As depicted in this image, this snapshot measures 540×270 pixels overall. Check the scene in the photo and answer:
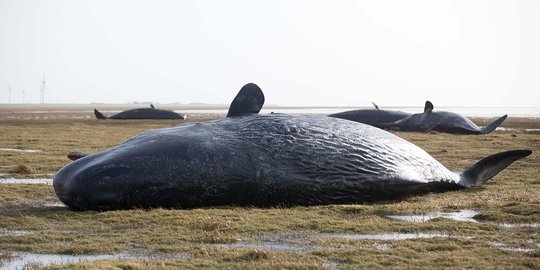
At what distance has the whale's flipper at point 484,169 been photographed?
499 inches

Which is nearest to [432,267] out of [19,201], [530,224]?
[530,224]

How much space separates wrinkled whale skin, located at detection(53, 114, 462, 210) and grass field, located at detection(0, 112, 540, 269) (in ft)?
0.89

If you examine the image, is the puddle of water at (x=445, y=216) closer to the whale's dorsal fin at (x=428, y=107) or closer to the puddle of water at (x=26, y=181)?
the puddle of water at (x=26, y=181)

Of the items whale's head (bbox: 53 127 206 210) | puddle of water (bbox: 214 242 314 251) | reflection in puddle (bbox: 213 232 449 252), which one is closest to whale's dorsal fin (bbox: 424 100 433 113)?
whale's head (bbox: 53 127 206 210)

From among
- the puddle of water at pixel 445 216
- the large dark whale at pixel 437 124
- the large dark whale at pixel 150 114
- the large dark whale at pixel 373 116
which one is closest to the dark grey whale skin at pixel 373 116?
the large dark whale at pixel 373 116

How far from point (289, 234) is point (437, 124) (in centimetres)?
2656

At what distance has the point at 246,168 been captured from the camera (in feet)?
33.7

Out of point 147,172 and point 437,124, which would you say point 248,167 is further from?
point 437,124

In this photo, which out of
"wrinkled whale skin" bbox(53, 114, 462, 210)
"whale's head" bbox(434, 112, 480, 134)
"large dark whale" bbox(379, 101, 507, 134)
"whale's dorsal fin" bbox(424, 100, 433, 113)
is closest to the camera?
"wrinkled whale skin" bbox(53, 114, 462, 210)

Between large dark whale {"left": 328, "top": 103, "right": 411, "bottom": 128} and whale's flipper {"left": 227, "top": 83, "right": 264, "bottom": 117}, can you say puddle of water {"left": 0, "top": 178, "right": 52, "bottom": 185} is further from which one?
large dark whale {"left": 328, "top": 103, "right": 411, "bottom": 128}

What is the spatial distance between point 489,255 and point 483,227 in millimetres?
1649

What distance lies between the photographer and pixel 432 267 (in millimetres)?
6621

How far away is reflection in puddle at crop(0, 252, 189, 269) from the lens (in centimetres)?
682

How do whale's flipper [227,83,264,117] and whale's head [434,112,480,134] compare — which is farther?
whale's head [434,112,480,134]
